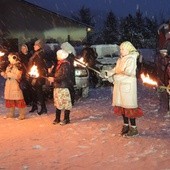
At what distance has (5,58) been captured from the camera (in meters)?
15.1

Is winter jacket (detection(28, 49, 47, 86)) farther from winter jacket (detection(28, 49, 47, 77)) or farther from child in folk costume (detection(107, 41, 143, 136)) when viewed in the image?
child in folk costume (detection(107, 41, 143, 136))

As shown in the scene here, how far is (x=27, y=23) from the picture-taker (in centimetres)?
3638

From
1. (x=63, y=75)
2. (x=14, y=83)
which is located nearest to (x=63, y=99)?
(x=63, y=75)

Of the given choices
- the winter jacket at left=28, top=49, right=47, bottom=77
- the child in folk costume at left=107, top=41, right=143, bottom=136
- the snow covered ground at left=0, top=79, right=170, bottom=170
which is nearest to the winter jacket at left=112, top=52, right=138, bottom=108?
the child in folk costume at left=107, top=41, right=143, bottom=136

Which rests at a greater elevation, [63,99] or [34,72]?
[34,72]

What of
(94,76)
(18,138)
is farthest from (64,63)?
(94,76)

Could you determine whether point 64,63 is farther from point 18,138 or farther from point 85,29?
point 85,29

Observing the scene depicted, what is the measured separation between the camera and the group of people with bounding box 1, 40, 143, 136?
947 centimetres

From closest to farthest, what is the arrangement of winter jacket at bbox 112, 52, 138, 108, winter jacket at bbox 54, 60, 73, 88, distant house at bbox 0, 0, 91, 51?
winter jacket at bbox 112, 52, 138, 108
winter jacket at bbox 54, 60, 73, 88
distant house at bbox 0, 0, 91, 51

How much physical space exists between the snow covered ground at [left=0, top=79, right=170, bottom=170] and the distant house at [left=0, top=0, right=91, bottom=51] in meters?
23.1

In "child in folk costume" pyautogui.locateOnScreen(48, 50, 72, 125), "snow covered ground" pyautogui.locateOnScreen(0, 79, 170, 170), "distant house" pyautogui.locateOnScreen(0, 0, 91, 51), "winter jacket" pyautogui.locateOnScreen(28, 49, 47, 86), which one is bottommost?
"snow covered ground" pyautogui.locateOnScreen(0, 79, 170, 170)

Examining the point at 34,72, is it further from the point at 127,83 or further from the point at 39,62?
the point at 127,83

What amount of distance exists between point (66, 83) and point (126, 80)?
1.99 meters

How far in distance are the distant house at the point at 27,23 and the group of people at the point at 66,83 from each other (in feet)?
72.3
